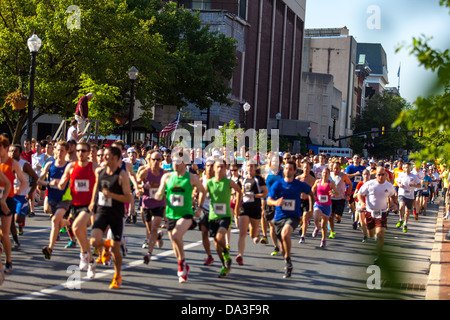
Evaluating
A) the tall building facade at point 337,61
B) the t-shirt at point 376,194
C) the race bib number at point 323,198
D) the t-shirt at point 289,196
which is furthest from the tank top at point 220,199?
the tall building facade at point 337,61

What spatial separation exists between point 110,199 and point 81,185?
1.12 metres

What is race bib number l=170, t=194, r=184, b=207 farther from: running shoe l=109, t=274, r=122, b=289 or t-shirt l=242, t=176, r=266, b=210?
t-shirt l=242, t=176, r=266, b=210

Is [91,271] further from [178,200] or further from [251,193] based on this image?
[251,193]

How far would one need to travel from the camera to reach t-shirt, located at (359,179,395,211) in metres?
12.7

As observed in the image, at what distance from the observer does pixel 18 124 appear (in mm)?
31531

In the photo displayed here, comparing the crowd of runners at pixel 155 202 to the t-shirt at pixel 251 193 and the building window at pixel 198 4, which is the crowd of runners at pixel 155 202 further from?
the building window at pixel 198 4

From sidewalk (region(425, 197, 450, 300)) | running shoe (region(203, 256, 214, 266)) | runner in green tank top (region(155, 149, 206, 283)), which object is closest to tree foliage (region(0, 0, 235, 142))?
sidewalk (region(425, 197, 450, 300))

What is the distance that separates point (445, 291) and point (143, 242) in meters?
6.58

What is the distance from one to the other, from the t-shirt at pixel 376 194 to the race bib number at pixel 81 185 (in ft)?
19.2

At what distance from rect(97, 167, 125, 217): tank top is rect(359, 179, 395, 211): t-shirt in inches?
232

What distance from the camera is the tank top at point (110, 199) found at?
8594 millimetres

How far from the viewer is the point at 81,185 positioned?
31.3 ft

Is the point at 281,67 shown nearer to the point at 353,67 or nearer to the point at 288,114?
the point at 288,114
